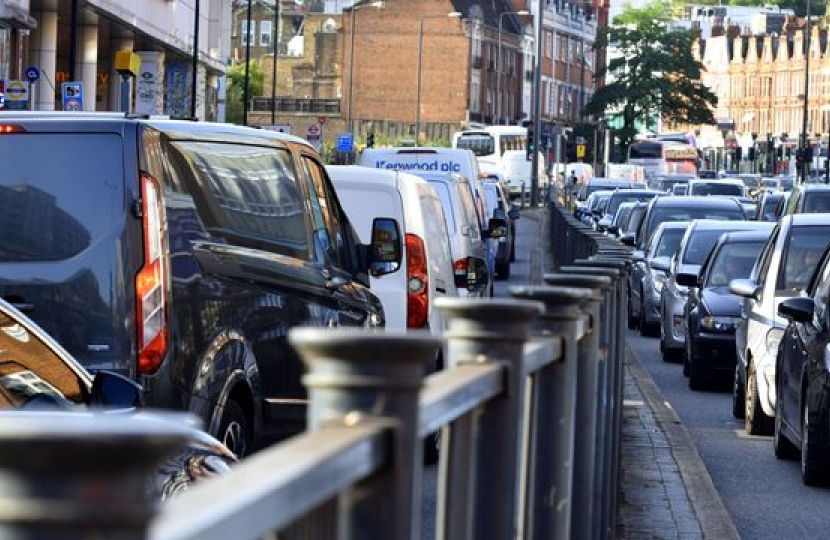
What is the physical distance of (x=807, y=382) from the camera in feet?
39.6

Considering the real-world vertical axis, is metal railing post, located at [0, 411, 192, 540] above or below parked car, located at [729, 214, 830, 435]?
above

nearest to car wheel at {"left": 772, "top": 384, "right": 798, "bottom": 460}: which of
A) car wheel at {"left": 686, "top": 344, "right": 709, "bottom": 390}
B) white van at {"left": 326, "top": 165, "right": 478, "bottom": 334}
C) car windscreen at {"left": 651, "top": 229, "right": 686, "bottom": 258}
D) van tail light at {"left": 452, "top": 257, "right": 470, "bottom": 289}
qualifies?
white van at {"left": 326, "top": 165, "right": 478, "bottom": 334}

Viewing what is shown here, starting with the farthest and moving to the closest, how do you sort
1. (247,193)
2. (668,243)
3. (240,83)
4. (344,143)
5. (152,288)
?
(240,83) < (344,143) < (668,243) < (247,193) < (152,288)

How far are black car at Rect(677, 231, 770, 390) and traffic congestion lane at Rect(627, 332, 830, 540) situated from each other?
0.38 meters

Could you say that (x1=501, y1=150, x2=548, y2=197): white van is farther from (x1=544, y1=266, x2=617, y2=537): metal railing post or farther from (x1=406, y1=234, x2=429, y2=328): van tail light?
(x1=544, y1=266, x2=617, y2=537): metal railing post

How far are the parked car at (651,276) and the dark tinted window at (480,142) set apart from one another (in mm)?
84436

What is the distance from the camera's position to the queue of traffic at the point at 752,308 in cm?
1216

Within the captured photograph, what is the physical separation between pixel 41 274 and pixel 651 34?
5893 inches

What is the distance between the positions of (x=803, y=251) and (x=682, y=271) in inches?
278

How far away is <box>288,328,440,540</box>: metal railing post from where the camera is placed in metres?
2.50

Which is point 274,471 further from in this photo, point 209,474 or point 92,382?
point 92,382

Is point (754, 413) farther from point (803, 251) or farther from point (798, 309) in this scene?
point (798, 309)

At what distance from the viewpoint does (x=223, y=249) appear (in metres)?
9.58

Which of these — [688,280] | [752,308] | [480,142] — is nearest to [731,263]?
[688,280]
